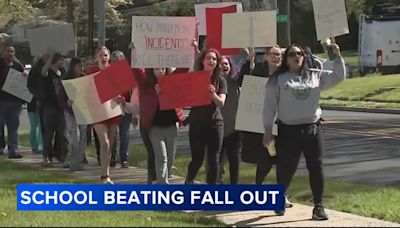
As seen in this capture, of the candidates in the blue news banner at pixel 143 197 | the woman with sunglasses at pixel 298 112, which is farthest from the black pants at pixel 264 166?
the blue news banner at pixel 143 197

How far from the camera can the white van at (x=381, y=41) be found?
35469 millimetres

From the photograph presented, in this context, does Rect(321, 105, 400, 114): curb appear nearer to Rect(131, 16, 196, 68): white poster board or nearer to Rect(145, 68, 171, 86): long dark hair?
Rect(131, 16, 196, 68): white poster board

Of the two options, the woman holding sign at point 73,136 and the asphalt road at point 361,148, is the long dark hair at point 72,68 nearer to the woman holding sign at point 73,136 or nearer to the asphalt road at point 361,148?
the woman holding sign at point 73,136

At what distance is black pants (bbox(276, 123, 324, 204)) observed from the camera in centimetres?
748

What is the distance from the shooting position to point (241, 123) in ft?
28.5

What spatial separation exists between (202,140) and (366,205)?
1.93m

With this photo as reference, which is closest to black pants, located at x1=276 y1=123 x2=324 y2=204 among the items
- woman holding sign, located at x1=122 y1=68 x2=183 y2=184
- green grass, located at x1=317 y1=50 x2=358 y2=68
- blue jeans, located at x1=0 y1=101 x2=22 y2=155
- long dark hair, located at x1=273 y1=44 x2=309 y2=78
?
long dark hair, located at x1=273 y1=44 x2=309 y2=78

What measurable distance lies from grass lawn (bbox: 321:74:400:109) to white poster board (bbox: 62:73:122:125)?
1631 centimetres

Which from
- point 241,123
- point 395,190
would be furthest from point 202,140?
point 395,190

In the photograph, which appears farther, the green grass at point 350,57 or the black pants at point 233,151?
the green grass at point 350,57

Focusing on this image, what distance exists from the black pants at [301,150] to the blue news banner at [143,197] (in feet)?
0.87

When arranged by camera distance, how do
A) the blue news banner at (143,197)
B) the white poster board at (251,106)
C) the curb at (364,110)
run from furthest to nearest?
the curb at (364,110) → the white poster board at (251,106) → the blue news banner at (143,197)

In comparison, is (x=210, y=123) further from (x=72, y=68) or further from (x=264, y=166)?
(x=72, y=68)

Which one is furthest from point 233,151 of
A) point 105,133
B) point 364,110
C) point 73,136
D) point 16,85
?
point 364,110
